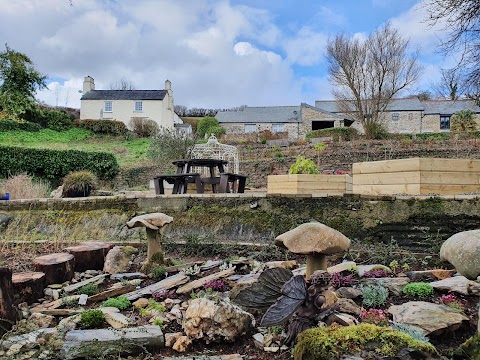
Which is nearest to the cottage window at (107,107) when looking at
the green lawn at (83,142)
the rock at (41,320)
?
the green lawn at (83,142)

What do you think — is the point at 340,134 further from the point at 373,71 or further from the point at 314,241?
the point at 314,241

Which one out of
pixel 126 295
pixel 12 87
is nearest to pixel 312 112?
pixel 12 87

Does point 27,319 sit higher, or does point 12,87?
point 12,87

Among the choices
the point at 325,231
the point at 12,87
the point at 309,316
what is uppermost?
the point at 12,87

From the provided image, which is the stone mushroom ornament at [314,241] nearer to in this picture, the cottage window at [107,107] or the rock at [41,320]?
the rock at [41,320]

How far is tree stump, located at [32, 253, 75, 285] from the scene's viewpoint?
3.86m

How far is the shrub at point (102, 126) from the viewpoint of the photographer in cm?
3234

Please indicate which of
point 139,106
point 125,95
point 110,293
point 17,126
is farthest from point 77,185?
point 125,95

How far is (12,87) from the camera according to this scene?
28156 millimetres

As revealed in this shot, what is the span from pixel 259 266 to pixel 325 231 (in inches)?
56.3

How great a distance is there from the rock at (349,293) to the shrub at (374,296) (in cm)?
Result: 6

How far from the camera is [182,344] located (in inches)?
94.3

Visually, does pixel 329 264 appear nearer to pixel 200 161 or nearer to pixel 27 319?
pixel 27 319

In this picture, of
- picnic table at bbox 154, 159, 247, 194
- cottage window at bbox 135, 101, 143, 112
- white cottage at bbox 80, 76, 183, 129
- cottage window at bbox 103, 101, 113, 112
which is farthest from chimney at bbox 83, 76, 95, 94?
picnic table at bbox 154, 159, 247, 194
